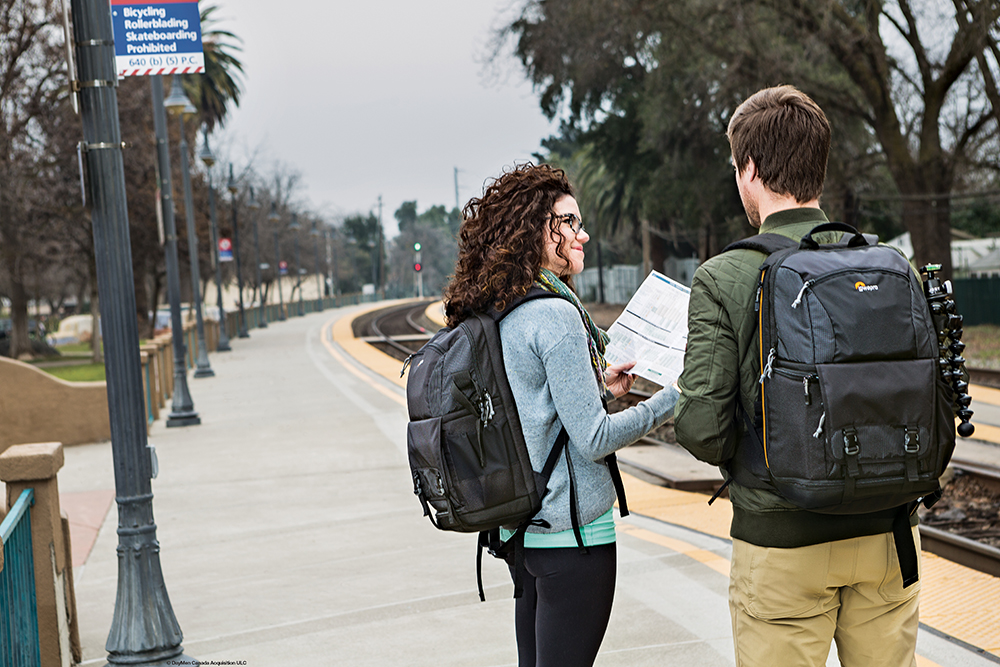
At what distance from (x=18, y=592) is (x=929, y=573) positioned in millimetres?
4497

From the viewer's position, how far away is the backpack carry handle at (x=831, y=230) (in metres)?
2.21

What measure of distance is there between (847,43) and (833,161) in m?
3.24

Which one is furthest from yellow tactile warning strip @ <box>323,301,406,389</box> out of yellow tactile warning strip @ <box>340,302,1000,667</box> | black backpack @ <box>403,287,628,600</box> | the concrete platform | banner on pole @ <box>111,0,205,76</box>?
black backpack @ <box>403,287,628,600</box>

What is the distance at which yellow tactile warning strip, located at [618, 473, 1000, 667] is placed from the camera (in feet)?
14.3

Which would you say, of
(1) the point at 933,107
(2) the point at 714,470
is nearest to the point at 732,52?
(1) the point at 933,107

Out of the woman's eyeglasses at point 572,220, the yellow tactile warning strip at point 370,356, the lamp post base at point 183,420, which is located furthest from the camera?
the yellow tactile warning strip at point 370,356

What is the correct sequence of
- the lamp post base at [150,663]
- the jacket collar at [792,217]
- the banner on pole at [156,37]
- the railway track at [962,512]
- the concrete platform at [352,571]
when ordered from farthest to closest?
the banner on pole at [156,37] < the railway track at [962,512] < the concrete platform at [352,571] < the lamp post base at [150,663] < the jacket collar at [792,217]

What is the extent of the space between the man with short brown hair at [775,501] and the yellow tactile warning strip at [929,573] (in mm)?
1877

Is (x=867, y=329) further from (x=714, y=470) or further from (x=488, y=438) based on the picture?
(x=714, y=470)

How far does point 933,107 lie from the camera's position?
22.7 metres

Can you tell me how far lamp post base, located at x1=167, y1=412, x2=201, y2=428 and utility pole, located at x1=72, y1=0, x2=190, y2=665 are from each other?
29.5 ft

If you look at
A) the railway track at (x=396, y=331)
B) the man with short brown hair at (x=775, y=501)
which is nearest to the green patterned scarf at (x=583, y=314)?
the man with short brown hair at (x=775, y=501)

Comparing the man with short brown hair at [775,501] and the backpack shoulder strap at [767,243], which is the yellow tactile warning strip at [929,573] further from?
the backpack shoulder strap at [767,243]

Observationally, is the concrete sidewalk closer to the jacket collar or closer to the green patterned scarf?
the green patterned scarf
